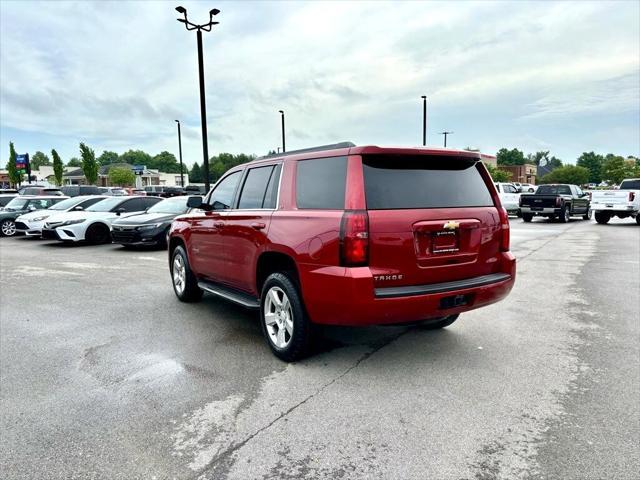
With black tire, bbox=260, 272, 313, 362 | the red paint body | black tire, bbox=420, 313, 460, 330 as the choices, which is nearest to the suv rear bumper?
the red paint body

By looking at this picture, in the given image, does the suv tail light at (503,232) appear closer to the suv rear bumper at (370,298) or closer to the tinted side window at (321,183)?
the suv rear bumper at (370,298)

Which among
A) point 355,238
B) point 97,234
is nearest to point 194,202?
point 355,238

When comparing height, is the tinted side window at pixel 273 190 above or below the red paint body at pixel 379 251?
above

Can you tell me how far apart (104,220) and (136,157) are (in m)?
157

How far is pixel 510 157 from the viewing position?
152500 mm

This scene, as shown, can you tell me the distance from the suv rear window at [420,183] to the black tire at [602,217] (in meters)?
21.0

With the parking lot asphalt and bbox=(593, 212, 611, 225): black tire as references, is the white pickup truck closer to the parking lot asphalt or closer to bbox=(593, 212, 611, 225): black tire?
bbox=(593, 212, 611, 225): black tire

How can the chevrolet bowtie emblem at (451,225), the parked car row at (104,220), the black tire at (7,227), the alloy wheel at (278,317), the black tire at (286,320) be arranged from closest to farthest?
the chevrolet bowtie emblem at (451,225) < the black tire at (286,320) < the alloy wheel at (278,317) < the parked car row at (104,220) < the black tire at (7,227)

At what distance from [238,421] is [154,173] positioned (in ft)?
406

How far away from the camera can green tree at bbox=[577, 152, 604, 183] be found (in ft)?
482

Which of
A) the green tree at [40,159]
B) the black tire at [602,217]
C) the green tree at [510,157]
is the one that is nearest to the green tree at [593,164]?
the green tree at [510,157]

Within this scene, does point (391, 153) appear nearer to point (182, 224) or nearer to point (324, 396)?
point (324, 396)

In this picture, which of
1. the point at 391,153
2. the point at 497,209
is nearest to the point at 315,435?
the point at 391,153

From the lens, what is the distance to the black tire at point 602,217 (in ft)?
72.0
